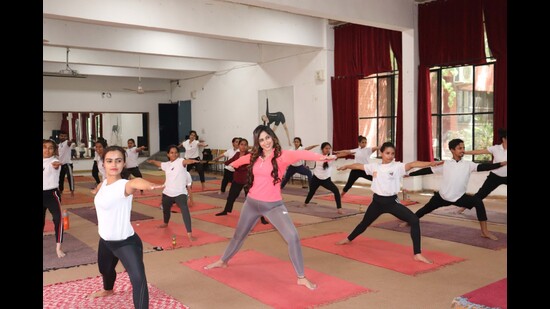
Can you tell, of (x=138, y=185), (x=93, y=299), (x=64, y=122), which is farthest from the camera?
(x=64, y=122)

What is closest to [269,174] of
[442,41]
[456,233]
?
[456,233]

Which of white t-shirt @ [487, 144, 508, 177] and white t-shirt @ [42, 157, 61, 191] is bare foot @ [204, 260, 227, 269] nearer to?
white t-shirt @ [42, 157, 61, 191]

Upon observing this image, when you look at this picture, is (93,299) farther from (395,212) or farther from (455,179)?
(455,179)

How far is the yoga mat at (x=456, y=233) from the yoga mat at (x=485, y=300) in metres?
2.10

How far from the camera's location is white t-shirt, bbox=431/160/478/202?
5.19 metres

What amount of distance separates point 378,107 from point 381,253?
6230 millimetres

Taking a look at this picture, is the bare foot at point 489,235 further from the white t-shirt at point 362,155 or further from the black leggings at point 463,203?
the white t-shirt at point 362,155

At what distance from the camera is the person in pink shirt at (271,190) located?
12.3ft

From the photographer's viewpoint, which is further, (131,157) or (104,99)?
(104,99)

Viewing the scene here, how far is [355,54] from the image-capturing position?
10.6 m

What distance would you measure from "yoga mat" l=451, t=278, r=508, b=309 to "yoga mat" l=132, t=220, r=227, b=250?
10.2ft

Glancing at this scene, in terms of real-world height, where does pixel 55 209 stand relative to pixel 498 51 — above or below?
below

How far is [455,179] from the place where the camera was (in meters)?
5.21
